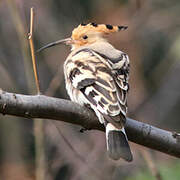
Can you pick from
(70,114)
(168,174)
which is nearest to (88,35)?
(168,174)

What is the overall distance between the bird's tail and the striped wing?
38mm

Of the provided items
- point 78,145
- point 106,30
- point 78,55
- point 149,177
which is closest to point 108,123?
point 78,55

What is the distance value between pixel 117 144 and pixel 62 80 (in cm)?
268

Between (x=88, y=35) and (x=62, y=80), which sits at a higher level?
(x=88, y=35)

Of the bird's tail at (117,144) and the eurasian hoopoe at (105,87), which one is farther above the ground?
the eurasian hoopoe at (105,87)

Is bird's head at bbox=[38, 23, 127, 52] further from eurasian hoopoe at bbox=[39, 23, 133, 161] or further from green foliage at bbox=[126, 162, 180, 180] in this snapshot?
green foliage at bbox=[126, 162, 180, 180]

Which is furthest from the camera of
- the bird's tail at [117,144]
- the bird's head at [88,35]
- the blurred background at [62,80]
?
the blurred background at [62,80]

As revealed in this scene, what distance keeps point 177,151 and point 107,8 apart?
12.0ft

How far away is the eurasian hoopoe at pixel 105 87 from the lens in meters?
2.47

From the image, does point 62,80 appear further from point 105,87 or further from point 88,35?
point 105,87

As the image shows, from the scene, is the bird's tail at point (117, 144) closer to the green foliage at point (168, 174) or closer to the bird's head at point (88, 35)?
the green foliage at point (168, 174)

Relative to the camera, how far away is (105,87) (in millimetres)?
2633

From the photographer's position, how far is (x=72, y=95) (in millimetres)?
2875

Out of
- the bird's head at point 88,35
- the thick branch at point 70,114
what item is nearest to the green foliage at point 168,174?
the thick branch at point 70,114
